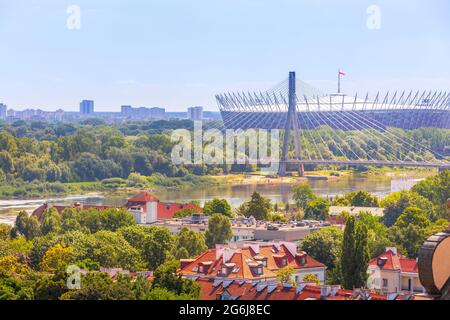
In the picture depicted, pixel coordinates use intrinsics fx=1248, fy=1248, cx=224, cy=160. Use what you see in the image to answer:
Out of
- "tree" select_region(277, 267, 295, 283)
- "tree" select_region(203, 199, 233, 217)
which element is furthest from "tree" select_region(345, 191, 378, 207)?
"tree" select_region(277, 267, 295, 283)

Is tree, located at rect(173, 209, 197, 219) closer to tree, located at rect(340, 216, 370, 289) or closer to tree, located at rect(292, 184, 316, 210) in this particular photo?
tree, located at rect(292, 184, 316, 210)

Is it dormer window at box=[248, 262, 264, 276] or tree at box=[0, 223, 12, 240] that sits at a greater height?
dormer window at box=[248, 262, 264, 276]

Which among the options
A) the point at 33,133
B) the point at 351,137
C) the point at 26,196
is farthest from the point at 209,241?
the point at 33,133

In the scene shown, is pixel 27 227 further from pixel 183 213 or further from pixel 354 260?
pixel 354 260

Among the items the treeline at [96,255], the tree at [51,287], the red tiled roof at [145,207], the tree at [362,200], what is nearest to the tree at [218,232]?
the treeline at [96,255]

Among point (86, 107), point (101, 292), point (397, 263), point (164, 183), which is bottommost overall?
point (164, 183)

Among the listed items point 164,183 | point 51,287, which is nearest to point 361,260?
point 51,287
